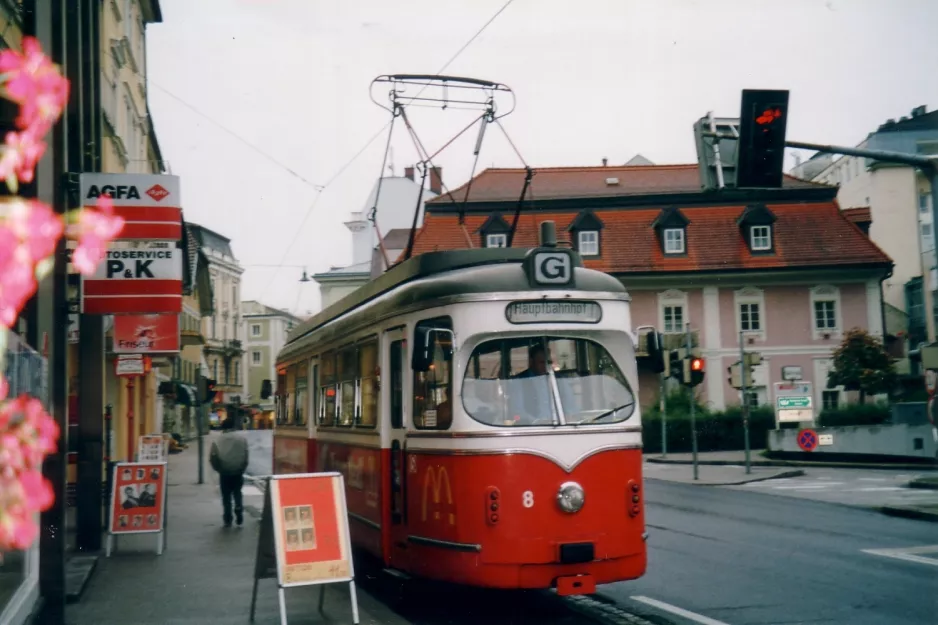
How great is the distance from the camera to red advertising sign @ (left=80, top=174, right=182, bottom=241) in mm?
11688

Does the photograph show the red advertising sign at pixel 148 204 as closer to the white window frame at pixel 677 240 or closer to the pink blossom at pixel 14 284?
the pink blossom at pixel 14 284

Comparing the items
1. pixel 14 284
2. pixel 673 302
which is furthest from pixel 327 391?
→ pixel 673 302

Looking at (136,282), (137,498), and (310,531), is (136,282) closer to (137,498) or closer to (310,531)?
(137,498)

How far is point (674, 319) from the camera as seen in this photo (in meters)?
47.8

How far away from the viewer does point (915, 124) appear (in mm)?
62094

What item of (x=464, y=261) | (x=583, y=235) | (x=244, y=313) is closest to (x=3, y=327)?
(x=464, y=261)

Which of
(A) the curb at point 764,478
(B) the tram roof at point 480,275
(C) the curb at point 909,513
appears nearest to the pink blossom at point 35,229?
(B) the tram roof at point 480,275

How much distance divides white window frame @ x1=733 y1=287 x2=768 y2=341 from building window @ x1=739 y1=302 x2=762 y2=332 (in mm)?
57

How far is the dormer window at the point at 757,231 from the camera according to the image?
46.8m

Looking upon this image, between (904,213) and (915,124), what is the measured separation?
5187 millimetres

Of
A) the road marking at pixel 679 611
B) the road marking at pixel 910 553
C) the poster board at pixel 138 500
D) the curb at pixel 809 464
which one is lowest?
the curb at pixel 809 464

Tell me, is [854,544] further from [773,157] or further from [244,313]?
[244,313]

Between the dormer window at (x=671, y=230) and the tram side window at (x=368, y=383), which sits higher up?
the dormer window at (x=671, y=230)

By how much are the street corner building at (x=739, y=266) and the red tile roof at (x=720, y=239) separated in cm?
5
